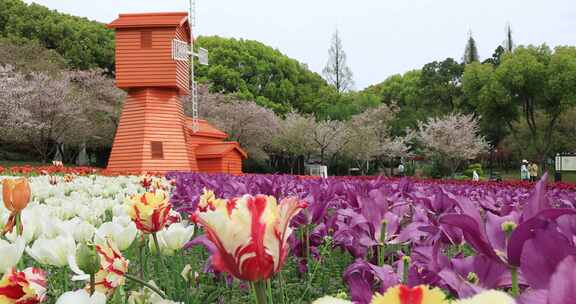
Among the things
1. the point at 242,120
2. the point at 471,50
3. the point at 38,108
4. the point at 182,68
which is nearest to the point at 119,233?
the point at 182,68

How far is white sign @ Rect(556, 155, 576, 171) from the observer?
23.4 metres

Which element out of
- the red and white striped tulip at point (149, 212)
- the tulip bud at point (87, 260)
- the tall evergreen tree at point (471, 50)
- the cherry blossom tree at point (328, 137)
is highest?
the tall evergreen tree at point (471, 50)

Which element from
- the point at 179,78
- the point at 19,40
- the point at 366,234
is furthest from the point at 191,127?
the point at 366,234

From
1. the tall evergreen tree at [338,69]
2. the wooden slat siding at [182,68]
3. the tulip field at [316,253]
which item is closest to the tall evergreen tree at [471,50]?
the tall evergreen tree at [338,69]

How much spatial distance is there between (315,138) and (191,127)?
13.4 meters

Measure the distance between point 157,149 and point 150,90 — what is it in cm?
251

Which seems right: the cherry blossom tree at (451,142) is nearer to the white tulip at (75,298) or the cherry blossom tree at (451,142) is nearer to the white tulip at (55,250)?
the white tulip at (55,250)

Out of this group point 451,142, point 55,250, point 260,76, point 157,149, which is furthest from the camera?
point 260,76

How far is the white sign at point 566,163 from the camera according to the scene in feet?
76.8

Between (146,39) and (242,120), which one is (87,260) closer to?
(146,39)

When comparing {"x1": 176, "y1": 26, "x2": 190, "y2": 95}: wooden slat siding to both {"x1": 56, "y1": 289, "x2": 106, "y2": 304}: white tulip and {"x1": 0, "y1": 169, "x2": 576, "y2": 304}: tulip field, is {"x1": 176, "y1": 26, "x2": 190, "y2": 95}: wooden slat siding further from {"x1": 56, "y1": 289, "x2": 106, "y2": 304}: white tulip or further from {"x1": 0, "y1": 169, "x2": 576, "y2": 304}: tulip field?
{"x1": 56, "y1": 289, "x2": 106, "y2": 304}: white tulip

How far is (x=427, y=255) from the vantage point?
57.4 inches

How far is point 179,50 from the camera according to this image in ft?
78.3

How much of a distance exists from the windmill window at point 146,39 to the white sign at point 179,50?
0.99m
